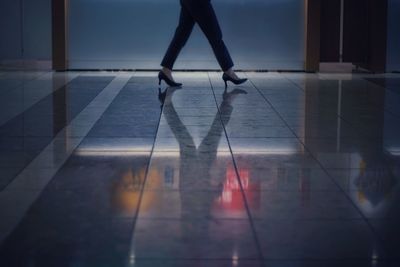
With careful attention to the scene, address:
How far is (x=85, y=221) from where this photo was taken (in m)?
3.57

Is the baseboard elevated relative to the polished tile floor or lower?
elevated

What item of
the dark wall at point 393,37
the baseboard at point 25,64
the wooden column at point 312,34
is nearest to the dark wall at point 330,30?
the wooden column at point 312,34

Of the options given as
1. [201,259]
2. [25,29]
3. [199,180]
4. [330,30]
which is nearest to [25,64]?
[25,29]

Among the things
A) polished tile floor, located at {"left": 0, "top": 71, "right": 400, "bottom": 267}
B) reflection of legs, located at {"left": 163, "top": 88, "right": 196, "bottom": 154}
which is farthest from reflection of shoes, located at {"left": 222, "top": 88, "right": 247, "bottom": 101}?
reflection of legs, located at {"left": 163, "top": 88, "right": 196, "bottom": 154}

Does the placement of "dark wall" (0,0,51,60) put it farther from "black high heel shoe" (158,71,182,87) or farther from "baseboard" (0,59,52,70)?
"black high heel shoe" (158,71,182,87)

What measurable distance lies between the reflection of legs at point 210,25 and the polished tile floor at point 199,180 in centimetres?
88

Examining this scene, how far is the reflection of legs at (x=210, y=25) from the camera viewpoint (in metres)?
8.90

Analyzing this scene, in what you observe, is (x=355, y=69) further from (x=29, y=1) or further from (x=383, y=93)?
(x=29, y=1)

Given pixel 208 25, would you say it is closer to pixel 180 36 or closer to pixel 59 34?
pixel 180 36

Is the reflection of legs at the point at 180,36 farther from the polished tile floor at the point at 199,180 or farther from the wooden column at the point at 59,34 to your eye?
the wooden column at the point at 59,34

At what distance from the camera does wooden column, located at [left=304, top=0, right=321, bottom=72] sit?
10812mm

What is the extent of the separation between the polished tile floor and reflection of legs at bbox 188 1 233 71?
88 centimetres

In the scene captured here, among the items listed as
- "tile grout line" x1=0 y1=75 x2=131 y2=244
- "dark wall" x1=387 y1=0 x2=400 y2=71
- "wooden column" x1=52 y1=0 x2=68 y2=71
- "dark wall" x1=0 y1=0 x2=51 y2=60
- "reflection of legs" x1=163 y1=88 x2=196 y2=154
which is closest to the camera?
"tile grout line" x1=0 y1=75 x2=131 y2=244

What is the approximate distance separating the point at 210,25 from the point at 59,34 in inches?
107
